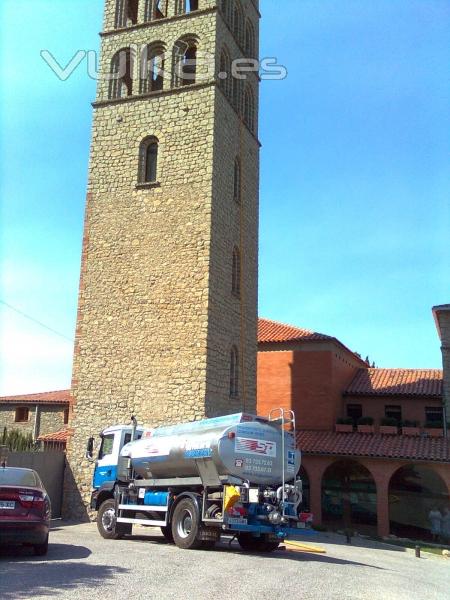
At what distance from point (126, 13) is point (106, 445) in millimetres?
17847

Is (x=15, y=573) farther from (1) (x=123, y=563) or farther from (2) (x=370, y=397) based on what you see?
(2) (x=370, y=397)

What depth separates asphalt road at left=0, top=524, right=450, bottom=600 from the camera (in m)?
7.93

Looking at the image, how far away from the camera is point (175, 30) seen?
75.7 ft

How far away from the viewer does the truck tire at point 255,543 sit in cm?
1280

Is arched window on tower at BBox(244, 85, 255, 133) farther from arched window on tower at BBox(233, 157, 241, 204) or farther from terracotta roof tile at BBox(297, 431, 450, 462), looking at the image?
terracotta roof tile at BBox(297, 431, 450, 462)

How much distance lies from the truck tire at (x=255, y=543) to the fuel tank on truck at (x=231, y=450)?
141 cm

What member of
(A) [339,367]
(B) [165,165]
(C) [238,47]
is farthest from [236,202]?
(A) [339,367]

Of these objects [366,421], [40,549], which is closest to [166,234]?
[40,549]

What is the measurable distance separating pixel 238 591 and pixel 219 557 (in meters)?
Answer: 3.05

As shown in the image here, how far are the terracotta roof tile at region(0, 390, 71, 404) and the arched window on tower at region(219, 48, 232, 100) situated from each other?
2115 cm

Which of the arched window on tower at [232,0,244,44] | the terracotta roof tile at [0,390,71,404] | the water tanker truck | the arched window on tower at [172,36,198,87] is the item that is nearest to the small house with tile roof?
the terracotta roof tile at [0,390,71,404]

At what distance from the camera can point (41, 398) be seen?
121 feet

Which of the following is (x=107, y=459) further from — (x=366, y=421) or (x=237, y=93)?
(x=237, y=93)

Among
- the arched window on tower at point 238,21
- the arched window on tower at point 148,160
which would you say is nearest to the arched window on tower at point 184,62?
the arched window on tower at point 148,160
